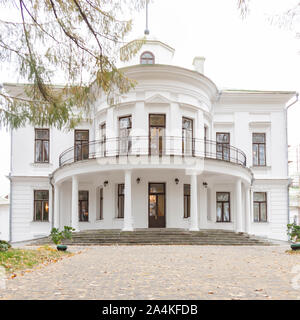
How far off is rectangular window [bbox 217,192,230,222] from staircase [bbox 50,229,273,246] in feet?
14.6

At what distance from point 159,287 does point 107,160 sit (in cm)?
1229

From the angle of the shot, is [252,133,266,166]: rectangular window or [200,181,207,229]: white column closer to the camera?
[200,181,207,229]: white column

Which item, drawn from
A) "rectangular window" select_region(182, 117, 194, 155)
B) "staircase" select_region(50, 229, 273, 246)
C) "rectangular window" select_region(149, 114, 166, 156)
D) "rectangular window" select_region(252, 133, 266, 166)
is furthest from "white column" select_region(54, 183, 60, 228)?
"rectangular window" select_region(252, 133, 266, 166)

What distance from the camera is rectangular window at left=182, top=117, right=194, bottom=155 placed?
20122 mm

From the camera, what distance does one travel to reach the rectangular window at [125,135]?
19.9 meters

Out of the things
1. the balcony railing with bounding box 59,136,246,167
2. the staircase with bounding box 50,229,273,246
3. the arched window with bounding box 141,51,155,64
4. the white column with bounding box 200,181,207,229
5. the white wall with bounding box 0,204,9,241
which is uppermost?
the arched window with bounding box 141,51,155,64

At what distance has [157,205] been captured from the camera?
66.9ft

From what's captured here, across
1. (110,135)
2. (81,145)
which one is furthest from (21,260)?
(81,145)

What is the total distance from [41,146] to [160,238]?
986cm

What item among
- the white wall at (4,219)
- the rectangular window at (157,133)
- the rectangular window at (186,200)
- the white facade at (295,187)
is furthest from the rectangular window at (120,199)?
the white wall at (4,219)

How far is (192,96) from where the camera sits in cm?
2058

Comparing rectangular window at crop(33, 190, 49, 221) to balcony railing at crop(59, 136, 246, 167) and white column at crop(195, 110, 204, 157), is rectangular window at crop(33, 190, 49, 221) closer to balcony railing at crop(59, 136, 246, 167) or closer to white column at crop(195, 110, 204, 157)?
balcony railing at crop(59, 136, 246, 167)

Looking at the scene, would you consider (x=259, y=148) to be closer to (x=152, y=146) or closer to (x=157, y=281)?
(x=152, y=146)
